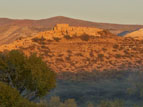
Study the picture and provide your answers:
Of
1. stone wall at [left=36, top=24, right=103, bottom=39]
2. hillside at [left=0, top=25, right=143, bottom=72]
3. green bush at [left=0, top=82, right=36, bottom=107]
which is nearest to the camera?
green bush at [left=0, top=82, right=36, bottom=107]

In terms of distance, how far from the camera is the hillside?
260 ft

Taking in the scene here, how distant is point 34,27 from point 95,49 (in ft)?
206

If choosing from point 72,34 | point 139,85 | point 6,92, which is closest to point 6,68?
point 6,92

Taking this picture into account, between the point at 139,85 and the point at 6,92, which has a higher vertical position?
the point at 6,92

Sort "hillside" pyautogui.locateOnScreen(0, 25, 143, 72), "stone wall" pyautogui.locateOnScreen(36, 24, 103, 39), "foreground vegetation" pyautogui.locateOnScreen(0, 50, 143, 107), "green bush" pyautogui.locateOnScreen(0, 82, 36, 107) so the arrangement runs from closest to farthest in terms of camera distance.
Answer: "green bush" pyautogui.locateOnScreen(0, 82, 36, 107)
"foreground vegetation" pyautogui.locateOnScreen(0, 50, 143, 107)
"hillside" pyautogui.locateOnScreen(0, 25, 143, 72)
"stone wall" pyautogui.locateOnScreen(36, 24, 103, 39)

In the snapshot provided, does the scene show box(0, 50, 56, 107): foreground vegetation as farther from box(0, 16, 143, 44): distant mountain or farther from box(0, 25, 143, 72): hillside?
box(0, 16, 143, 44): distant mountain

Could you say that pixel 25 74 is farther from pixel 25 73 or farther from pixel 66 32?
pixel 66 32

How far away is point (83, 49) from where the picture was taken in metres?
84.1

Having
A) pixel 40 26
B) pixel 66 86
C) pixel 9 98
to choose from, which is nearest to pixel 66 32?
pixel 66 86

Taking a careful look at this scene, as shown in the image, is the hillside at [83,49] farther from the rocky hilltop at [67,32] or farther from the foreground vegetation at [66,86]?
the foreground vegetation at [66,86]

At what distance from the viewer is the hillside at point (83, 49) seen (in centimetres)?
7927

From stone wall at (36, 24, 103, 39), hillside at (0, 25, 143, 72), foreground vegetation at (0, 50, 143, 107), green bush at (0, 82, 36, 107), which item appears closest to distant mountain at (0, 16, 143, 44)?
stone wall at (36, 24, 103, 39)

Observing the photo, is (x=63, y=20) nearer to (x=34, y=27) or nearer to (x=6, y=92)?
(x=34, y=27)

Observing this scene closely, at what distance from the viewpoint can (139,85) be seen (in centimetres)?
6812
